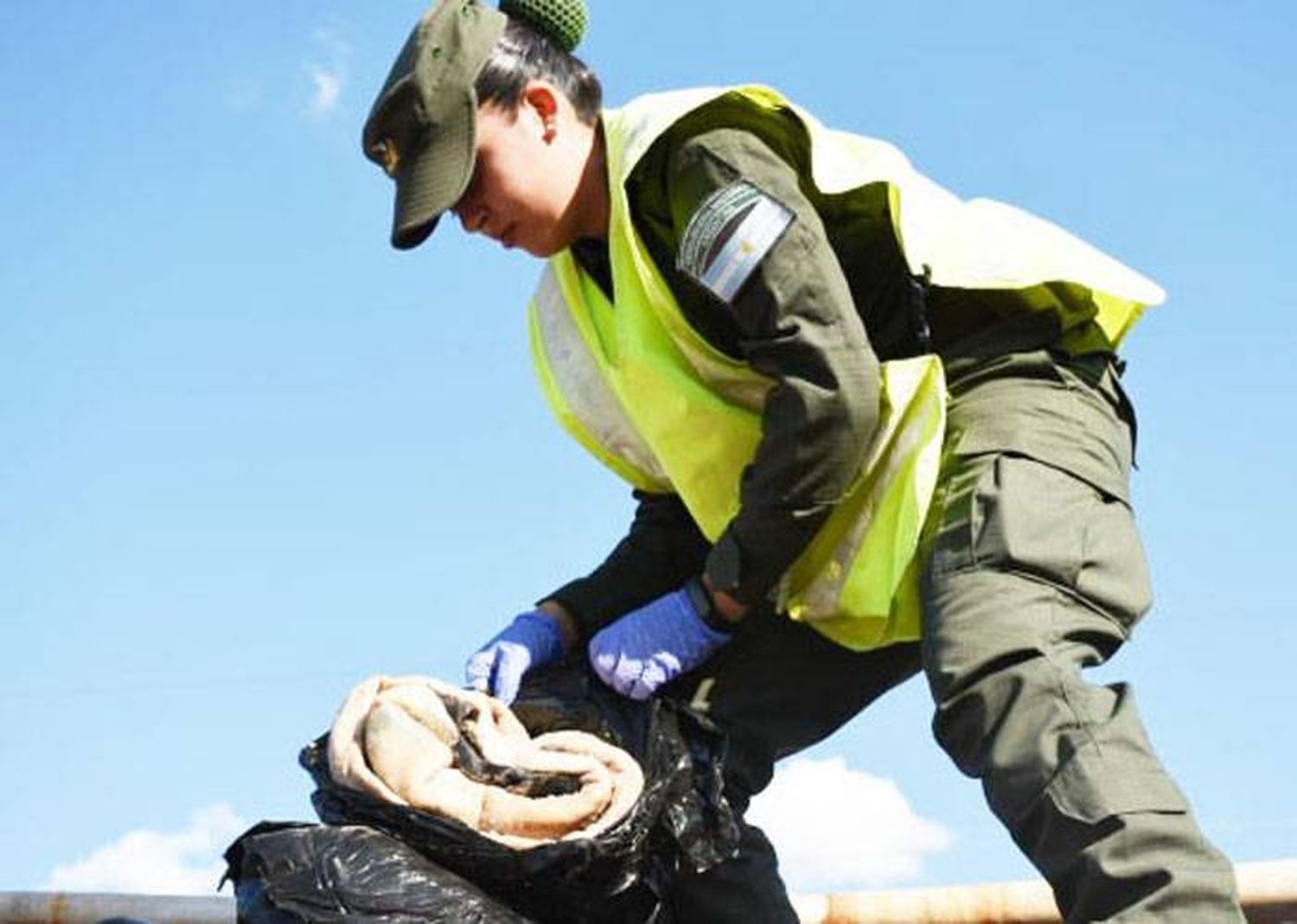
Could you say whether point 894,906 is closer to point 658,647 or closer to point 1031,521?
point 658,647

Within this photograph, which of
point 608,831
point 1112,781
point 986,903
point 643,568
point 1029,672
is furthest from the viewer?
point 986,903

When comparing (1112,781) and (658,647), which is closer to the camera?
→ (1112,781)

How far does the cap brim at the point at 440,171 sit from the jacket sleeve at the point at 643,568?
676 millimetres

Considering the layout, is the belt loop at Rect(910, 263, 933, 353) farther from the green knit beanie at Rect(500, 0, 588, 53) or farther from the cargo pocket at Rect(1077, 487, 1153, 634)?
the green knit beanie at Rect(500, 0, 588, 53)

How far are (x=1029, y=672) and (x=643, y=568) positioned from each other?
39.2 inches

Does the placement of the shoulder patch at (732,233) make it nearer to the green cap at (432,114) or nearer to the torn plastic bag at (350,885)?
the green cap at (432,114)

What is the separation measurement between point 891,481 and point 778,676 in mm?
439

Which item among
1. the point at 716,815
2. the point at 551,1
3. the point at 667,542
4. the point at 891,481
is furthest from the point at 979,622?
the point at 551,1

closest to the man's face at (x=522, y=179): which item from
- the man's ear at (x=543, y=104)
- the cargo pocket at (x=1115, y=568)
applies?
the man's ear at (x=543, y=104)

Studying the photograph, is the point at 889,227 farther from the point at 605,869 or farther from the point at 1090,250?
the point at 605,869

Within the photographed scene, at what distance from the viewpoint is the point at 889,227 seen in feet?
8.86

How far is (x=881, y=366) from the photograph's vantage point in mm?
2555

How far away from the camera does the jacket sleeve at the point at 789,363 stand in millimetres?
2455

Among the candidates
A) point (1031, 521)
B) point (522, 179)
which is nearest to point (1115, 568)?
point (1031, 521)
